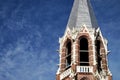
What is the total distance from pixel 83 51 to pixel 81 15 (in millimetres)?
6034

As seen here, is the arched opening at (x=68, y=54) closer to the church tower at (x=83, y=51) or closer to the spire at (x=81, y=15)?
the church tower at (x=83, y=51)

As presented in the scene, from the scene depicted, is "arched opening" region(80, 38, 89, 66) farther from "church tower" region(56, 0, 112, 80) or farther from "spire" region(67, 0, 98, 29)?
"spire" region(67, 0, 98, 29)

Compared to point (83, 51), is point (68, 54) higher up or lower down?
lower down

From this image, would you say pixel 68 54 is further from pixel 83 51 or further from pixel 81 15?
pixel 81 15

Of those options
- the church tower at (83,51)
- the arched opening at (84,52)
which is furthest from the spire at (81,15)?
the arched opening at (84,52)

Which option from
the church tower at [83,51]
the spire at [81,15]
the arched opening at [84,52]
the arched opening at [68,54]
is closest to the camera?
→ the church tower at [83,51]

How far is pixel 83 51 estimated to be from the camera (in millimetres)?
59625

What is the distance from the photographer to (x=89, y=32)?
60.4m

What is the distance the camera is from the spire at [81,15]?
62.2 metres

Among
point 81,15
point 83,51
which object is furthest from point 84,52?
point 81,15

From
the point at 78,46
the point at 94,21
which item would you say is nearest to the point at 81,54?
the point at 78,46

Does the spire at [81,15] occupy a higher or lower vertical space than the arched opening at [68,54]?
higher

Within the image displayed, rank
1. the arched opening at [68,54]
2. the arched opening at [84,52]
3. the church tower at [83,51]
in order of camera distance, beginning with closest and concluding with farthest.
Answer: the church tower at [83,51]
the arched opening at [84,52]
the arched opening at [68,54]

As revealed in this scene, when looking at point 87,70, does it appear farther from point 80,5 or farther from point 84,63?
point 80,5
